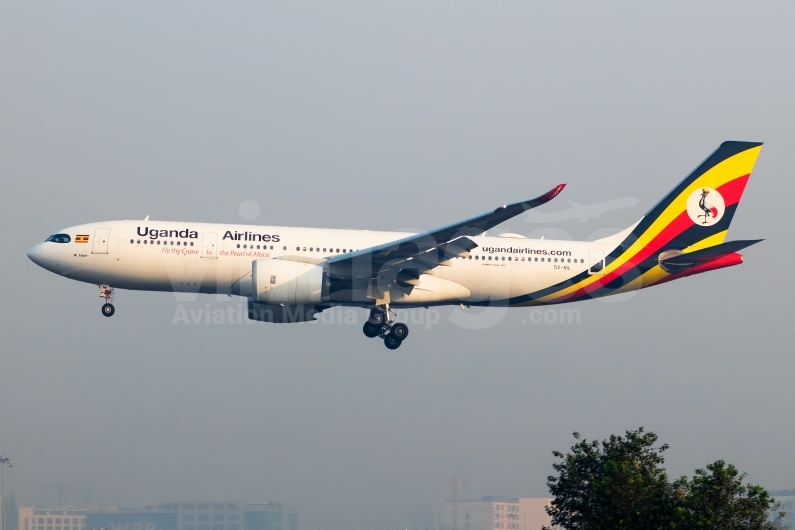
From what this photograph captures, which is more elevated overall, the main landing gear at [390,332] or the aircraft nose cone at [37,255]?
the aircraft nose cone at [37,255]

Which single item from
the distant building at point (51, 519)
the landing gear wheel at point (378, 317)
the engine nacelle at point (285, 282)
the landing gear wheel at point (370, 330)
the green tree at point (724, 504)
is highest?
the engine nacelle at point (285, 282)

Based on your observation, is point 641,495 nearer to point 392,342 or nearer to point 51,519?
point 392,342

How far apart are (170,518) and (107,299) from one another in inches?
699

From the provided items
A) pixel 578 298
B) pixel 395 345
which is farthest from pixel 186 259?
pixel 578 298

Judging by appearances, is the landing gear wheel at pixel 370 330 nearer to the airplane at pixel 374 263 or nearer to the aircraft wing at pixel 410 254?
the airplane at pixel 374 263

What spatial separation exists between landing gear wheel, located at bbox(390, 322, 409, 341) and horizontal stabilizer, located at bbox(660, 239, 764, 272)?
35.8 ft

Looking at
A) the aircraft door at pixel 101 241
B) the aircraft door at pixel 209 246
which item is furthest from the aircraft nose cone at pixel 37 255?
the aircraft door at pixel 209 246

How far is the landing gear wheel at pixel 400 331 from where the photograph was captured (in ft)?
131

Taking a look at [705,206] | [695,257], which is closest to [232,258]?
[695,257]

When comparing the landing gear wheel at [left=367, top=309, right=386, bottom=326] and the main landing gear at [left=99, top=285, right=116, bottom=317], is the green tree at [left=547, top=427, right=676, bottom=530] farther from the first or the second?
the main landing gear at [left=99, top=285, right=116, bottom=317]

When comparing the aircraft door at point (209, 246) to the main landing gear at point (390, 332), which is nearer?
the aircraft door at point (209, 246)

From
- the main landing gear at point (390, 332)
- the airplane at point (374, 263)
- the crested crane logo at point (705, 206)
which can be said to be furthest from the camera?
the crested crane logo at point (705, 206)

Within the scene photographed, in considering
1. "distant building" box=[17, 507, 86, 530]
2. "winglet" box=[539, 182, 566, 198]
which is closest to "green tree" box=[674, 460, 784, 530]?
"winglet" box=[539, 182, 566, 198]

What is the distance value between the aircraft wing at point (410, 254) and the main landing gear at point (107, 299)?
9198 mm
